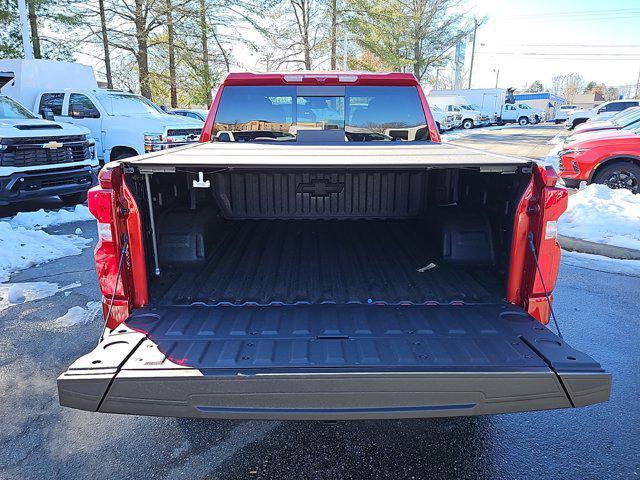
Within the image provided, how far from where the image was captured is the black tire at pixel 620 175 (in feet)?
30.0

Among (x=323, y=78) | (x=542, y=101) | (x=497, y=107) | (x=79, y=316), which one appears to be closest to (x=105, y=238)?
(x=79, y=316)

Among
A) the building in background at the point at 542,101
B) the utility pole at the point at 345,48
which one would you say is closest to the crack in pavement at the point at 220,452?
the utility pole at the point at 345,48

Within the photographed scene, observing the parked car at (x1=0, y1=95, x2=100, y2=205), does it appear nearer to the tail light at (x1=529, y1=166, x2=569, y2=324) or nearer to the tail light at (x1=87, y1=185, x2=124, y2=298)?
the tail light at (x1=87, y1=185, x2=124, y2=298)

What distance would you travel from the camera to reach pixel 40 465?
2482mm

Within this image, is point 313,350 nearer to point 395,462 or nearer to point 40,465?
point 395,462

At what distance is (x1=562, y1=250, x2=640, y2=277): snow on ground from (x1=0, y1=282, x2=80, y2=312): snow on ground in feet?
20.2

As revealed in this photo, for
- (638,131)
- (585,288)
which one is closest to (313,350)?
(585,288)

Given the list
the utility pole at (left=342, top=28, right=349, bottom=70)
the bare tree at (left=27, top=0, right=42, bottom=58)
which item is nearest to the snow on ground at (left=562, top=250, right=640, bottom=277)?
the bare tree at (left=27, top=0, right=42, bottom=58)

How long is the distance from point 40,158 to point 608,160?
10.7 meters

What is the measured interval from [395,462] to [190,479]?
43.1 inches

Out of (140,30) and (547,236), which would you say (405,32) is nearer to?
(140,30)

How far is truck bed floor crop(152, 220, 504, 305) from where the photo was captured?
289cm

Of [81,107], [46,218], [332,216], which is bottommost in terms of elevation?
[46,218]

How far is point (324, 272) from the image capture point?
10.9 ft
